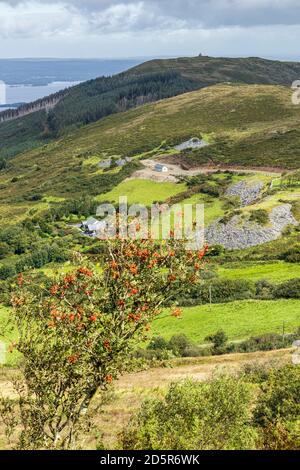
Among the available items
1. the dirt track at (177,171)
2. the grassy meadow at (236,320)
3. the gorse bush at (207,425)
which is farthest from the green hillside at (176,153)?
the gorse bush at (207,425)

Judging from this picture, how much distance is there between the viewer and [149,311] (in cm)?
1695

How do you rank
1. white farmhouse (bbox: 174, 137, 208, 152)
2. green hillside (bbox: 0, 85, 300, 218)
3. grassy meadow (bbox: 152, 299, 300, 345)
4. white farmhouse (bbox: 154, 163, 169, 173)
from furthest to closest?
1. white farmhouse (bbox: 174, 137, 208, 152)
2. green hillside (bbox: 0, 85, 300, 218)
3. white farmhouse (bbox: 154, 163, 169, 173)
4. grassy meadow (bbox: 152, 299, 300, 345)

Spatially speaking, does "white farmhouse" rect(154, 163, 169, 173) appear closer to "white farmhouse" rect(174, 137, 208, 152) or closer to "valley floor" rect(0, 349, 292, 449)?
"white farmhouse" rect(174, 137, 208, 152)

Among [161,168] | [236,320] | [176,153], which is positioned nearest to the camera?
[236,320]

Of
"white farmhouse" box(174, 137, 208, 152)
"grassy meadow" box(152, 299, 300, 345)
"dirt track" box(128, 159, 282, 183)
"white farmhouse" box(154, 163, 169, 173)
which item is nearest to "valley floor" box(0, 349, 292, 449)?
"grassy meadow" box(152, 299, 300, 345)

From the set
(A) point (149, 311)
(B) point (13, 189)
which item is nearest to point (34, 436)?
(A) point (149, 311)

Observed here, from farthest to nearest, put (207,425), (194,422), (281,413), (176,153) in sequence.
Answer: (176,153)
(281,413)
(194,422)
(207,425)

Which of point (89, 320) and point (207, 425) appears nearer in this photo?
point (89, 320)

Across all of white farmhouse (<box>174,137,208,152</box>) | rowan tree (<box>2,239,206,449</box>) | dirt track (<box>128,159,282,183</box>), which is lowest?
dirt track (<box>128,159,282,183</box>)

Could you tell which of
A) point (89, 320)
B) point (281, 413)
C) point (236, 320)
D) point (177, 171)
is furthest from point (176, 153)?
point (89, 320)

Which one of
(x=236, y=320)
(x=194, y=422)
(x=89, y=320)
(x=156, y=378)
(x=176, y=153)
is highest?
(x=89, y=320)

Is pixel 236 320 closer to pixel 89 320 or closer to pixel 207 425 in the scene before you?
pixel 207 425

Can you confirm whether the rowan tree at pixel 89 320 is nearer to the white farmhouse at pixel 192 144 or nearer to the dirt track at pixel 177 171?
the dirt track at pixel 177 171

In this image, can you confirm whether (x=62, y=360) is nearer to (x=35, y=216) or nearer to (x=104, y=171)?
(x=35, y=216)
